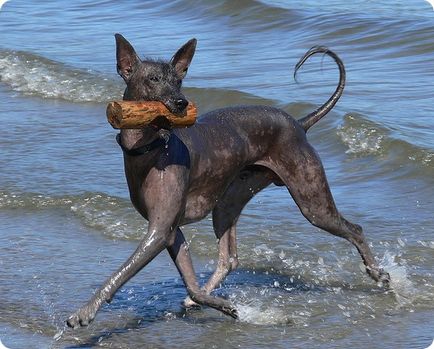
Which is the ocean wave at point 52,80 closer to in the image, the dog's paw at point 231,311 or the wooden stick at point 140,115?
the dog's paw at point 231,311

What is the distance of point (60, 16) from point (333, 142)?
31.4 feet

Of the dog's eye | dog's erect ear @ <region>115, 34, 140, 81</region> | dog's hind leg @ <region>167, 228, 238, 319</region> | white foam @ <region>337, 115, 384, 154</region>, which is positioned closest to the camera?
the dog's eye

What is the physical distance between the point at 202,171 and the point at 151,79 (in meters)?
0.91

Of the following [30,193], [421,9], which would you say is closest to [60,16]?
[421,9]

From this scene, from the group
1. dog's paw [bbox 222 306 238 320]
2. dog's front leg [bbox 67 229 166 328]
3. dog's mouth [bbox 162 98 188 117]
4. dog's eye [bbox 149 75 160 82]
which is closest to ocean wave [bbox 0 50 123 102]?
dog's paw [bbox 222 306 238 320]

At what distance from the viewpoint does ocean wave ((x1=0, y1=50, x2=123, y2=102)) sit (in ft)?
51.5

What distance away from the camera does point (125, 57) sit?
7.54 meters

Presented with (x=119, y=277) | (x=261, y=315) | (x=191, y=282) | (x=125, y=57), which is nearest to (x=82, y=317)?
(x=119, y=277)

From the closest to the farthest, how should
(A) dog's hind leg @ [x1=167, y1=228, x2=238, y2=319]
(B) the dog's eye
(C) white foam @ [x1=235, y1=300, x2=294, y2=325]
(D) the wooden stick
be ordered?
(D) the wooden stick < (B) the dog's eye < (A) dog's hind leg @ [x1=167, y1=228, x2=238, y2=319] < (C) white foam @ [x1=235, y1=300, x2=294, y2=325]

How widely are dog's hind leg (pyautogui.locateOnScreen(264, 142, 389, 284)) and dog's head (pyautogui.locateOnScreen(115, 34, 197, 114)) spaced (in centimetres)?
122

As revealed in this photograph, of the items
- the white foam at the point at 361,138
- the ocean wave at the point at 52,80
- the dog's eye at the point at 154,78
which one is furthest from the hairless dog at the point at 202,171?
the ocean wave at the point at 52,80

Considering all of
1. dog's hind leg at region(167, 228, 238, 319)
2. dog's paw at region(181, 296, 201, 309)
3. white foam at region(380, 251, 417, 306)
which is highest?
dog's hind leg at region(167, 228, 238, 319)

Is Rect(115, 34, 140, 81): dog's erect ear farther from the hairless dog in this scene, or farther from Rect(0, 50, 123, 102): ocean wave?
Rect(0, 50, 123, 102): ocean wave

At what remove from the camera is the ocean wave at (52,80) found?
15.7 meters
